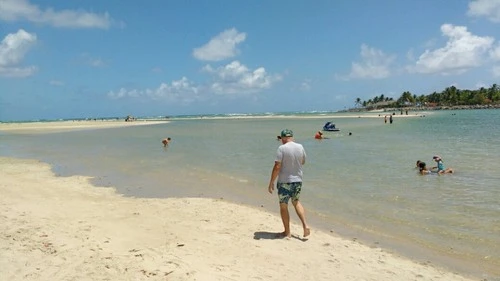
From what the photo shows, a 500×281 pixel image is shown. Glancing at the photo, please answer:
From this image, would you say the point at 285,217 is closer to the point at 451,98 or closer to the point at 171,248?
the point at 171,248

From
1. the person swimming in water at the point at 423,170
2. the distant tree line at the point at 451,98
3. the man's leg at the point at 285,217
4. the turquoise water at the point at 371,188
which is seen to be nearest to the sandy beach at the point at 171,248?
the man's leg at the point at 285,217

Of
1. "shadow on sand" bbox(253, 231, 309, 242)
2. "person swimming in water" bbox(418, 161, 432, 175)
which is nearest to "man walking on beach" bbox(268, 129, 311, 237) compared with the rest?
"shadow on sand" bbox(253, 231, 309, 242)

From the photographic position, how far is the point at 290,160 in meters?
7.30

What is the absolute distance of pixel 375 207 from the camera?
424 inches

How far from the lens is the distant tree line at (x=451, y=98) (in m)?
146

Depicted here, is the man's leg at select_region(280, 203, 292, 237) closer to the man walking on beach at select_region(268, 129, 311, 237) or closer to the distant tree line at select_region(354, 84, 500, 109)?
the man walking on beach at select_region(268, 129, 311, 237)

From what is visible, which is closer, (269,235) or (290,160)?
(290,160)

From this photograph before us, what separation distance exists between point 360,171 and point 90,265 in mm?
12971

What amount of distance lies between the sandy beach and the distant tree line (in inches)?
6312

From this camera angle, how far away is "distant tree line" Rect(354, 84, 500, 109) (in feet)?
480

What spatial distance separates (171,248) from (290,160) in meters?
2.56

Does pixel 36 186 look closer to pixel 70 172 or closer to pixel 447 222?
pixel 70 172

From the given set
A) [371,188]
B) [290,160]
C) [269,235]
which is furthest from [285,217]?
[371,188]

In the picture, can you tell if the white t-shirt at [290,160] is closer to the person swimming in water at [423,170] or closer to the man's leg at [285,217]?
the man's leg at [285,217]
